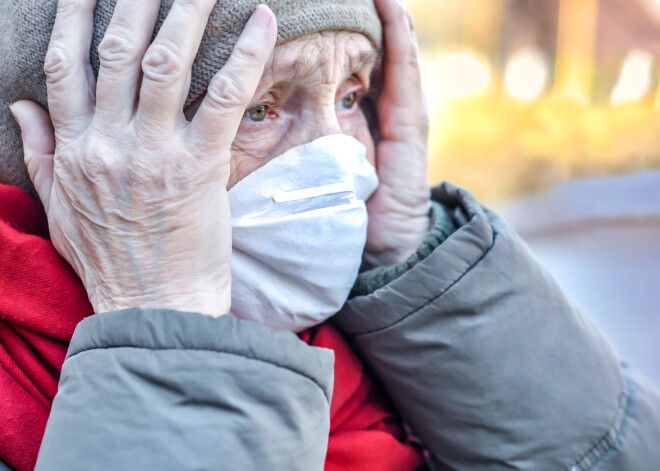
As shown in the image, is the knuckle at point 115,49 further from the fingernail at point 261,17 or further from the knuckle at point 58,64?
the fingernail at point 261,17

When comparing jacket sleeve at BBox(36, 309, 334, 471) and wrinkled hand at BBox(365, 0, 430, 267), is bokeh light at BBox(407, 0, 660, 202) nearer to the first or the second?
wrinkled hand at BBox(365, 0, 430, 267)

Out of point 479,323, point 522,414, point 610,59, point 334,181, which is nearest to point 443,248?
point 479,323

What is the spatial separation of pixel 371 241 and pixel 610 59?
18.0 feet

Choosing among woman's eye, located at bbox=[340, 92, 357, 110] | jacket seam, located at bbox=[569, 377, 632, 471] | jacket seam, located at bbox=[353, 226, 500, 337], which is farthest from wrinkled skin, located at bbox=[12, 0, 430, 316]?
jacket seam, located at bbox=[569, 377, 632, 471]

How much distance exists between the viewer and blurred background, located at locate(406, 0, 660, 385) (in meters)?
5.86

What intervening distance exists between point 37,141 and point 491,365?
102 centimetres

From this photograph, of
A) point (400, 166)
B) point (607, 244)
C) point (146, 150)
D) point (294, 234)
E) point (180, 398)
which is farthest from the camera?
point (607, 244)

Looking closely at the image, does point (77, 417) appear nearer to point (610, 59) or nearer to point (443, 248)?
point (443, 248)

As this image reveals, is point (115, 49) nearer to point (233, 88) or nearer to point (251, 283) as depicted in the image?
point (233, 88)

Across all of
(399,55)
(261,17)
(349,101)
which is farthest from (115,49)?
(399,55)

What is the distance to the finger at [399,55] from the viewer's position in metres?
1.57

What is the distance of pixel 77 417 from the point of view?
101cm

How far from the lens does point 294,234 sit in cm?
135

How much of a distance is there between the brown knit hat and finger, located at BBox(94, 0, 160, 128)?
0.05 m
